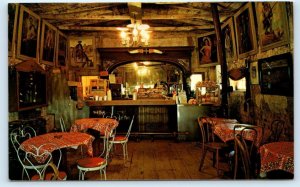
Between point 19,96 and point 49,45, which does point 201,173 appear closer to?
point 19,96

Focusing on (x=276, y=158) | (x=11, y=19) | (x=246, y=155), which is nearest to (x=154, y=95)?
(x=11, y=19)

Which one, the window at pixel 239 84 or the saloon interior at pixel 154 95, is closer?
the saloon interior at pixel 154 95

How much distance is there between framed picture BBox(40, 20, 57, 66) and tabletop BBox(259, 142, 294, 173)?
172 inches

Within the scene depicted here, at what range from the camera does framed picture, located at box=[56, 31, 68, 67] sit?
6.58 meters

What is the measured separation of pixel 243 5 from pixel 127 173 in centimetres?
309

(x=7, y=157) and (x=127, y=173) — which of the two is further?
(x=127, y=173)

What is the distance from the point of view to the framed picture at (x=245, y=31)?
180 inches

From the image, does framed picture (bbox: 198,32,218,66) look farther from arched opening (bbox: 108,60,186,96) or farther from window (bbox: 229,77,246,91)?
arched opening (bbox: 108,60,186,96)

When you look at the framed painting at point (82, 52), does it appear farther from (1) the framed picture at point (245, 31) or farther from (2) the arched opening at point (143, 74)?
(1) the framed picture at point (245, 31)

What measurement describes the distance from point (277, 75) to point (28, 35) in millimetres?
3943

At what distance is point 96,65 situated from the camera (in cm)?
808

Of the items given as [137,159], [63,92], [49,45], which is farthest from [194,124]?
[49,45]

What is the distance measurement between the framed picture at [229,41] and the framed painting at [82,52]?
12.2ft

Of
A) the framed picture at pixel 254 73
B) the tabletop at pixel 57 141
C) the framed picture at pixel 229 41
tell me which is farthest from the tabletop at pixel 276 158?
the framed picture at pixel 229 41
